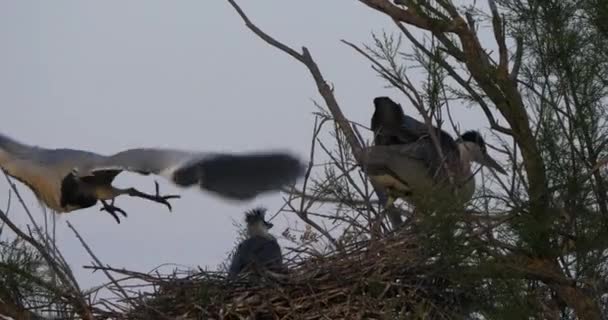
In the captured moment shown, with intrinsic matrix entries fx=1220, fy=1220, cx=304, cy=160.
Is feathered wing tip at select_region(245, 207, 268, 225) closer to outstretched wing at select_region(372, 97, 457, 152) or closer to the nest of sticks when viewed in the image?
outstretched wing at select_region(372, 97, 457, 152)

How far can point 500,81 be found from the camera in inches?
129

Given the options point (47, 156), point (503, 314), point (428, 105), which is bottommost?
point (503, 314)

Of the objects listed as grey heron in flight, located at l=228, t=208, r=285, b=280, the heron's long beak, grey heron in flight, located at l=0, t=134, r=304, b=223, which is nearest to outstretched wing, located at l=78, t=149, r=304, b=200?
grey heron in flight, located at l=0, t=134, r=304, b=223

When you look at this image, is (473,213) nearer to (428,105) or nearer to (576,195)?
(576,195)

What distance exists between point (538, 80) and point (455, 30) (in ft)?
1.09

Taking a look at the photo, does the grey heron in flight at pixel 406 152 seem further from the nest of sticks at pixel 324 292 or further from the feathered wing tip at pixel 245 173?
the nest of sticks at pixel 324 292

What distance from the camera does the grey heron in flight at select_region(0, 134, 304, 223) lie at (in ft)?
15.6

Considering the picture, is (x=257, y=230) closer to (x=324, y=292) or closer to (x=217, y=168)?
(x=217, y=168)

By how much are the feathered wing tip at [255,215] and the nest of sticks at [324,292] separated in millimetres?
1259

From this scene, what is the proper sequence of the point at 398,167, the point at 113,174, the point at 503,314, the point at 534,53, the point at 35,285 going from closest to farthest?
the point at 503,314, the point at 534,53, the point at 35,285, the point at 113,174, the point at 398,167

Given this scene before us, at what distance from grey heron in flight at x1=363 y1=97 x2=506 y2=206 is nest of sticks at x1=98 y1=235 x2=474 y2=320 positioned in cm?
58

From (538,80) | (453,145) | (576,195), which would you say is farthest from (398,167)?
(576,195)

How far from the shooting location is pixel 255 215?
624cm

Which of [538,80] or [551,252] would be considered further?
[538,80]
